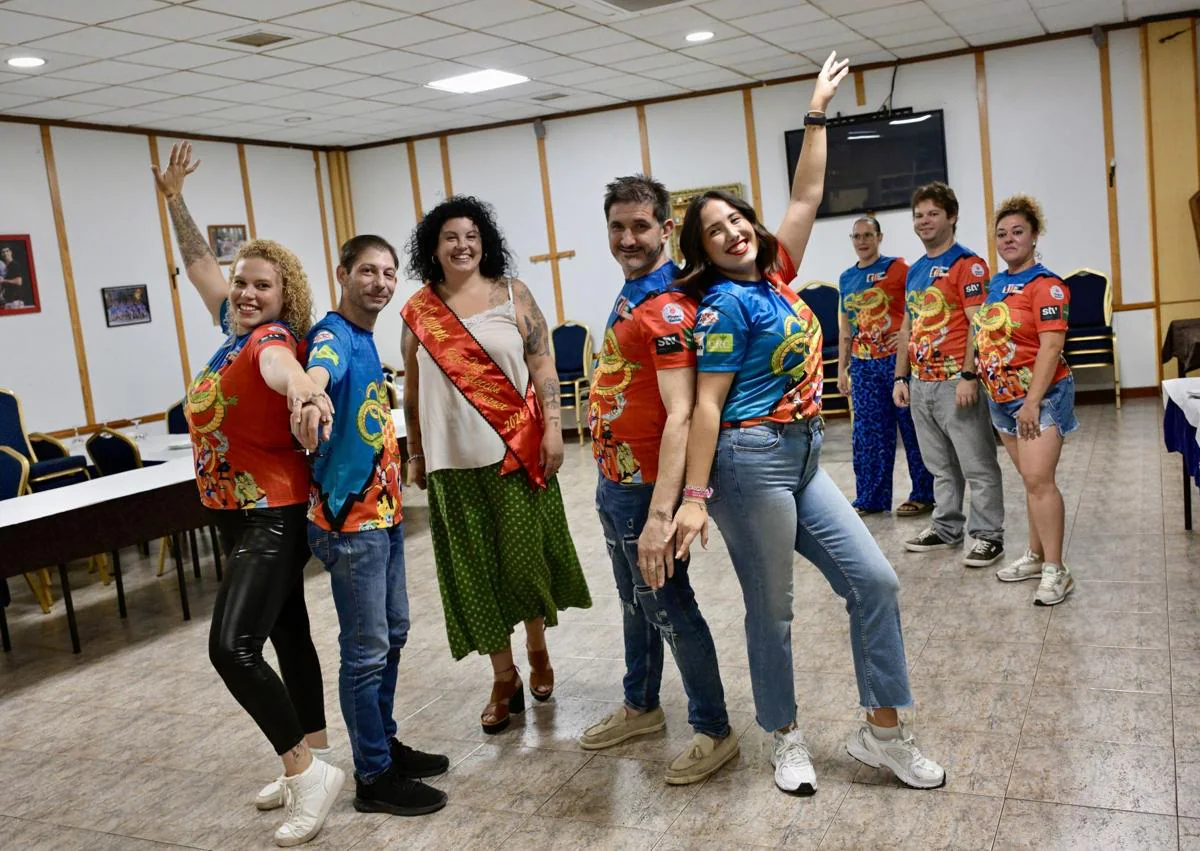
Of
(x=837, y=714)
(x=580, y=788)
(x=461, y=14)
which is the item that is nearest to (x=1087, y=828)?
(x=837, y=714)

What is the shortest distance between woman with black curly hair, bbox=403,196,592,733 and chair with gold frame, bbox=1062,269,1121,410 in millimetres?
6149

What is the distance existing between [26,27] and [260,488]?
13.5ft

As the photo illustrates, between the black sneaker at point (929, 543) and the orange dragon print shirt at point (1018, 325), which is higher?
the orange dragon print shirt at point (1018, 325)

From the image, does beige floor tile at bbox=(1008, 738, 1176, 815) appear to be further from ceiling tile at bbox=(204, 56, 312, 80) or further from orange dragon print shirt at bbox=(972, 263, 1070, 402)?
ceiling tile at bbox=(204, 56, 312, 80)

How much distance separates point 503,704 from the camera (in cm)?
329

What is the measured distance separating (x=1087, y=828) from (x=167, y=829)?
2.29 metres

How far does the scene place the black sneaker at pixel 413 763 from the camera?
2.99 meters

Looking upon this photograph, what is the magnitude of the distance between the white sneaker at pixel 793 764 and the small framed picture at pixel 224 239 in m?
7.74

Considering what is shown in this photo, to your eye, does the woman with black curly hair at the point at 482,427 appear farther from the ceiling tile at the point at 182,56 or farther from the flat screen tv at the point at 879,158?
the flat screen tv at the point at 879,158

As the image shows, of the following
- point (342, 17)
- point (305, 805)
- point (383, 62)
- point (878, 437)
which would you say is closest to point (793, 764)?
point (305, 805)

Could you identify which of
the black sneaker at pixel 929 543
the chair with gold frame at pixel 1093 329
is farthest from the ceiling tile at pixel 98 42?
the chair with gold frame at pixel 1093 329

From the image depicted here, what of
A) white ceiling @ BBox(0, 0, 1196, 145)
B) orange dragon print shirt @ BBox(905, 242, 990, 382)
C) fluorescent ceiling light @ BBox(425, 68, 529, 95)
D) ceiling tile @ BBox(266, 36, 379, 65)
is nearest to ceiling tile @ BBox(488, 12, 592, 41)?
white ceiling @ BBox(0, 0, 1196, 145)

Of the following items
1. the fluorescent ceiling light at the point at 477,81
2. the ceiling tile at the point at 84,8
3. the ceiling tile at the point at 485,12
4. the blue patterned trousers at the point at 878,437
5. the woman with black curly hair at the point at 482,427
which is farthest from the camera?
the fluorescent ceiling light at the point at 477,81

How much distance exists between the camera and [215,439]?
101 inches
